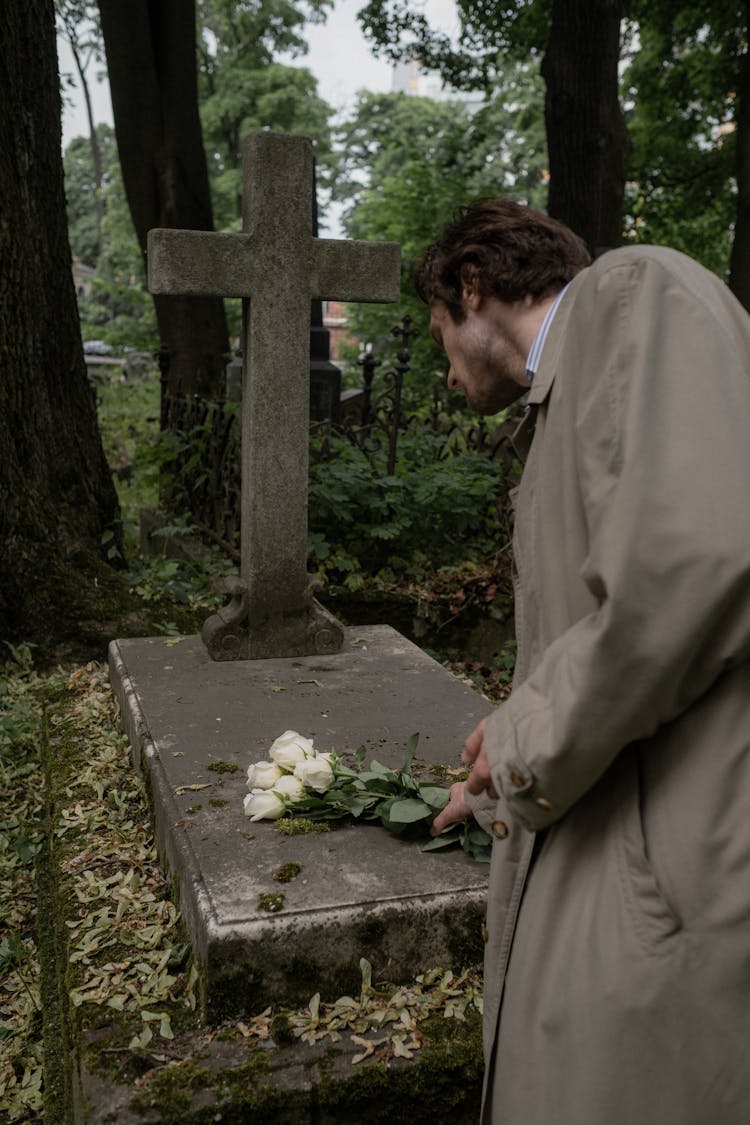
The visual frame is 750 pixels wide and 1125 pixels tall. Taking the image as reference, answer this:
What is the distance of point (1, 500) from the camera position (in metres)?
4.70

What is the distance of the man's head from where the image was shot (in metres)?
1.64

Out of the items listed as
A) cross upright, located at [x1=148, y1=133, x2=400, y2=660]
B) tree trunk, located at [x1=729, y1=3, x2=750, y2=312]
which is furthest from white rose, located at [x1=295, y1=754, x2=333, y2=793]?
tree trunk, located at [x1=729, y1=3, x2=750, y2=312]

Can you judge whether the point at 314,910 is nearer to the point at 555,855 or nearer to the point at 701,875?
the point at 555,855

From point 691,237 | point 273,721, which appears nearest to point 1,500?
point 273,721

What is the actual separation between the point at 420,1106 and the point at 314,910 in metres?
0.45

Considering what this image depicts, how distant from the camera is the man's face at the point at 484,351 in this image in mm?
1696

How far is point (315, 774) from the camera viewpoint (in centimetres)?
261

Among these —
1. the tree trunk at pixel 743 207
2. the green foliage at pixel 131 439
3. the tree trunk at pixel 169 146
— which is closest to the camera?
the green foliage at pixel 131 439

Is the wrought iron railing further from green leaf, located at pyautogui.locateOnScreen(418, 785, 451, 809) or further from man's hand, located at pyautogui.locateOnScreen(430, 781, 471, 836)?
man's hand, located at pyautogui.locateOnScreen(430, 781, 471, 836)

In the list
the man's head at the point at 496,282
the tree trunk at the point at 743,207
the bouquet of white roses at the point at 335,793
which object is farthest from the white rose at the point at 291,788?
the tree trunk at the point at 743,207

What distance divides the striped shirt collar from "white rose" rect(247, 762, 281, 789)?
55.4 inches

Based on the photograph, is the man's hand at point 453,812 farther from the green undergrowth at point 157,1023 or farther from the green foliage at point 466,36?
the green foliage at point 466,36

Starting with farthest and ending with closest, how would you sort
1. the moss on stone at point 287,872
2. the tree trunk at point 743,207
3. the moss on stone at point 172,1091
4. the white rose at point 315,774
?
1. the tree trunk at point 743,207
2. the white rose at point 315,774
3. the moss on stone at point 287,872
4. the moss on stone at point 172,1091

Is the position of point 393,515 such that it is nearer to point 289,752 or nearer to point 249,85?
point 289,752
